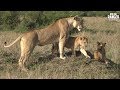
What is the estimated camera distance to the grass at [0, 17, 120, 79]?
8.62 metres

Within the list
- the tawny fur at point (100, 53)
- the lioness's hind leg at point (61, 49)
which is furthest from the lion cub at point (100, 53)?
the lioness's hind leg at point (61, 49)

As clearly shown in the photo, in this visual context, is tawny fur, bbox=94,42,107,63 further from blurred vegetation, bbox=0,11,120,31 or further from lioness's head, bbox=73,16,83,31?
blurred vegetation, bbox=0,11,120,31

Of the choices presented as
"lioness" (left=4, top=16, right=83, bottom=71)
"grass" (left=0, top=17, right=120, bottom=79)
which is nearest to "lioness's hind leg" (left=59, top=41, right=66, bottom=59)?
"lioness" (left=4, top=16, right=83, bottom=71)

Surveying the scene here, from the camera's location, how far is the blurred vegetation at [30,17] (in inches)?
364

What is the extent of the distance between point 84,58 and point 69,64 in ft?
1.48

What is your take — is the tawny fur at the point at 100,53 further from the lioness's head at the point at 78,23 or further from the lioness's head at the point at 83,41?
the lioness's head at the point at 78,23

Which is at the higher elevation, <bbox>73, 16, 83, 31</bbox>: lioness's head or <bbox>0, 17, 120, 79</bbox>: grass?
<bbox>73, 16, 83, 31</bbox>: lioness's head

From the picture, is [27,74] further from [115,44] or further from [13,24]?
[115,44]

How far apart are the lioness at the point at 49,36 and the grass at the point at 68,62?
23 cm

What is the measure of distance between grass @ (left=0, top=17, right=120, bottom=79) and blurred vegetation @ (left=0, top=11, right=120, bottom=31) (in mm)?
229

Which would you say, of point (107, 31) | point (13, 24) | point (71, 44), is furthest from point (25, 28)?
point (107, 31)

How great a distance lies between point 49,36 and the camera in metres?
8.93

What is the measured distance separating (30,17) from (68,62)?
1.65 metres

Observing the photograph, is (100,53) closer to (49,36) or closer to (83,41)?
(83,41)
